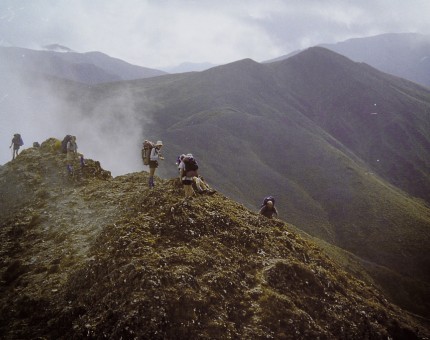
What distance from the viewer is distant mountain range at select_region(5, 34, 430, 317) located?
6381 centimetres

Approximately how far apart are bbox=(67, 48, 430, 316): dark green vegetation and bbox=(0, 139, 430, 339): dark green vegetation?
4174 centimetres

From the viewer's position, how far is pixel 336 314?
10.5 meters

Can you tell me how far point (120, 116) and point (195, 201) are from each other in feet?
334

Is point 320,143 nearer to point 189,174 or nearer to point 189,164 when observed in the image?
point 189,164

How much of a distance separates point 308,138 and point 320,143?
4.14 meters

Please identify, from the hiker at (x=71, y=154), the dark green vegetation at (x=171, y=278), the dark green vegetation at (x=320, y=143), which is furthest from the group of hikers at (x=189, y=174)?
the dark green vegetation at (x=320, y=143)

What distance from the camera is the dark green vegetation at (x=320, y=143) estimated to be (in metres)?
63.2

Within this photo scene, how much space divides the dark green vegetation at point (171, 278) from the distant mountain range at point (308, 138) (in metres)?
42.0

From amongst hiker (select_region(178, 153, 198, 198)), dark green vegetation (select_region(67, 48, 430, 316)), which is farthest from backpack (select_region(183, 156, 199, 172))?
dark green vegetation (select_region(67, 48, 430, 316))

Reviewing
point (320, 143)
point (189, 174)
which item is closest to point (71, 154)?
point (189, 174)

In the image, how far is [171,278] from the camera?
9.12 metres

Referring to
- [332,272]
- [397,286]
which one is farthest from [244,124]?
[332,272]

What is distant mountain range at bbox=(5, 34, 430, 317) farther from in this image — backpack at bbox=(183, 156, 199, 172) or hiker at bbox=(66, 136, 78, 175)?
hiker at bbox=(66, 136, 78, 175)

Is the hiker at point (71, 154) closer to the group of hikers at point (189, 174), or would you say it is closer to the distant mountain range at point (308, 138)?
the group of hikers at point (189, 174)
